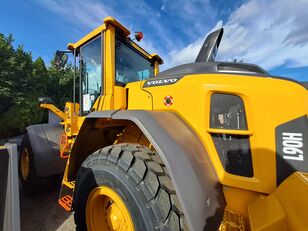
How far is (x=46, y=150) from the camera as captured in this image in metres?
3.28

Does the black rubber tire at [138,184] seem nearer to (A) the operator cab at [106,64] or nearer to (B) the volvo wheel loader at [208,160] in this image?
(B) the volvo wheel loader at [208,160]

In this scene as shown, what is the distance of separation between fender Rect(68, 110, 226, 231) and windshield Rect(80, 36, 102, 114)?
50.3 inches

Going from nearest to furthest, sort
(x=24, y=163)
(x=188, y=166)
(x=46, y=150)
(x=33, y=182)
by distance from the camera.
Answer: (x=188, y=166)
(x=46, y=150)
(x=33, y=182)
(x=24, y=163)

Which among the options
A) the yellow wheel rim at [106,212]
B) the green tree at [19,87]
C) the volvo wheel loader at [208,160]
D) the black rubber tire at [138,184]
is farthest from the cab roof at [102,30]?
the green tree at [19,87]

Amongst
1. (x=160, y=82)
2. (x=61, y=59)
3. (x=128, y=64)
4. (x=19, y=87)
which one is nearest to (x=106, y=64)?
(x=128, y=64)

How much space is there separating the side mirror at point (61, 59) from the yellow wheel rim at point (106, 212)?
7.25 ft

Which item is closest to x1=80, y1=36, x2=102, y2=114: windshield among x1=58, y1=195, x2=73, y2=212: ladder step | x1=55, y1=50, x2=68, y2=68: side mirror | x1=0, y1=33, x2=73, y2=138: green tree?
x1=55, y1=50, x2=68, y2=68: side mirror

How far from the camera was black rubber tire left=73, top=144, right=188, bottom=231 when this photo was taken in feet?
4.75

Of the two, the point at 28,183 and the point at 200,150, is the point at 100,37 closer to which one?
the point at 200,150

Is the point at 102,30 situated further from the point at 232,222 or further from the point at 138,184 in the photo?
the point at 232,222

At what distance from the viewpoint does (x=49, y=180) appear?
3.55 meters

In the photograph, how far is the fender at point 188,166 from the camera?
135cm

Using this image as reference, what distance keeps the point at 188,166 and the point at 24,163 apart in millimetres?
3453

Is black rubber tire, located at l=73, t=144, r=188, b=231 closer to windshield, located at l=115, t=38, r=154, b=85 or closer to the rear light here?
the rear light
